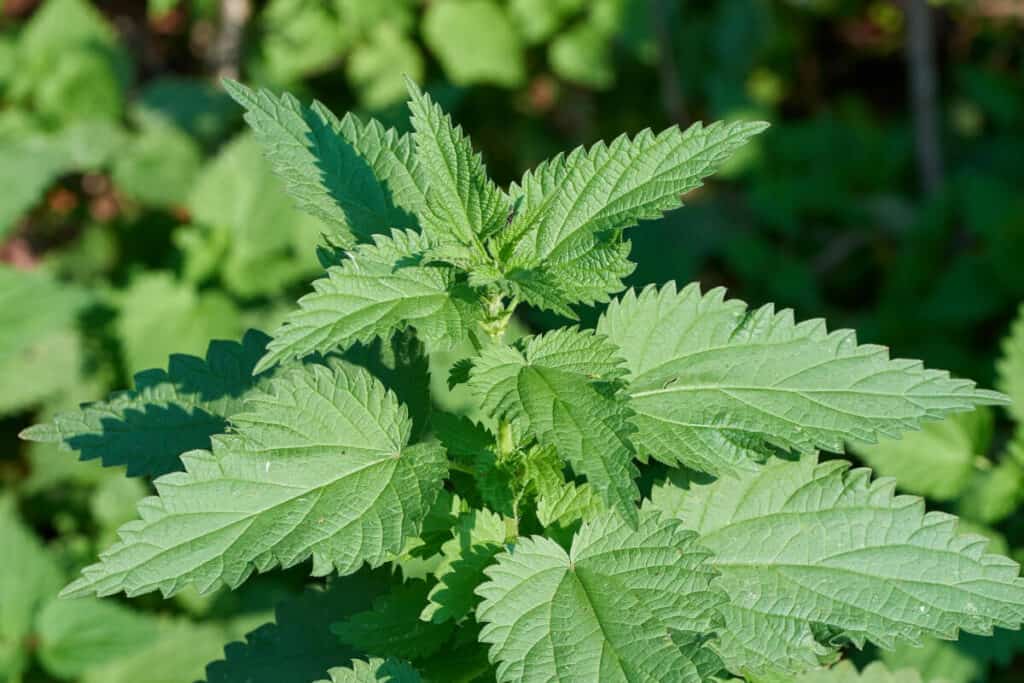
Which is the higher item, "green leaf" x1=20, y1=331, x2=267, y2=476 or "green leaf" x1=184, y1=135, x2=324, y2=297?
"green leaf" x1=184, y1=135, x2=324, y2=297

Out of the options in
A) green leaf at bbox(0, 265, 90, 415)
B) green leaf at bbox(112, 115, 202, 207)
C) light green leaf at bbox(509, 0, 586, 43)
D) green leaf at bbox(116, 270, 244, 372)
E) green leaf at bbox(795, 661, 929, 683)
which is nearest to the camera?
green leaf at bbox(795, 661, 929, 683)

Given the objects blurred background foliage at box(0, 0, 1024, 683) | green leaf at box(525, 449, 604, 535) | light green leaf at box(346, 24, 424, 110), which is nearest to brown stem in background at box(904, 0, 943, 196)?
blurred background foliage at box(0, 0, 1024, 683)

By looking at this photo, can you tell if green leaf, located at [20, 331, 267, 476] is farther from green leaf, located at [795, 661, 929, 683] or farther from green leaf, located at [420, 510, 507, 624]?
green leaf, located at [795, 661, 929, 683]

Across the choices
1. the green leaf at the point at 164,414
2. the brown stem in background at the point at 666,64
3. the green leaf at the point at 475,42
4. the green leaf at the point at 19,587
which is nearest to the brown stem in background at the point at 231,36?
the green leaf at the point at 475,42

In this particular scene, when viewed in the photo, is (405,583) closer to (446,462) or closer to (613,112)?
(446,462)

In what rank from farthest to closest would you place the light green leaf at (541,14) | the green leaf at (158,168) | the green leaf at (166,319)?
the light green leaf at (541,14) → the green leaf at (158,168) → the green leaf at (166,319)

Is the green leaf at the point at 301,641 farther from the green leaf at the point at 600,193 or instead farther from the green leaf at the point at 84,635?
the green leaf at the point at 84,635
